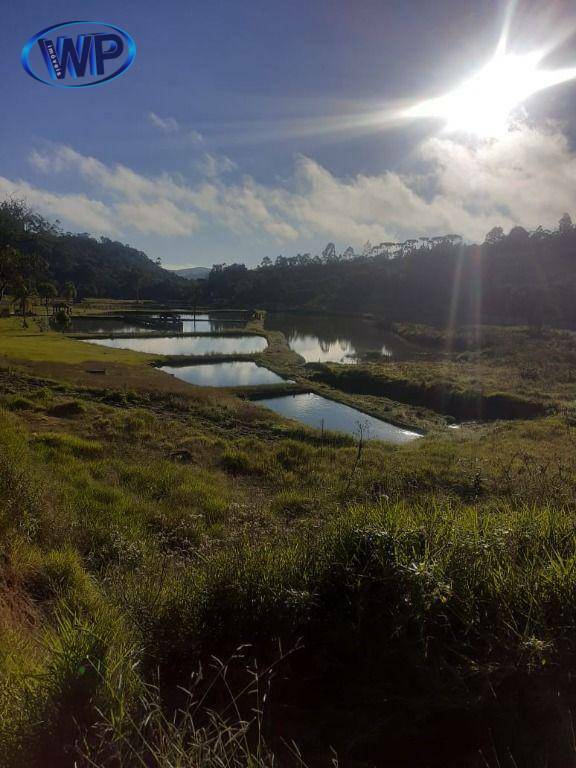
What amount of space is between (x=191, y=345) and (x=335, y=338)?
25131 millimetres

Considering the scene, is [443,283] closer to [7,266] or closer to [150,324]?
[150,324]

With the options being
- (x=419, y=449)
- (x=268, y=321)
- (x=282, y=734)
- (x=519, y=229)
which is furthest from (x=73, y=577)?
(x=519, y=229)

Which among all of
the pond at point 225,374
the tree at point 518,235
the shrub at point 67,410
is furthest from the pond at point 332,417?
the tree at point 518,235

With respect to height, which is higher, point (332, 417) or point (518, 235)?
point (518, 235)

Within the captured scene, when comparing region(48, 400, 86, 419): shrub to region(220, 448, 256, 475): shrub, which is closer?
region(220, 448, 256, 475): shrub

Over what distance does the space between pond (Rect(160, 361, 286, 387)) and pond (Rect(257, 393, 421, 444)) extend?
4.59 metres

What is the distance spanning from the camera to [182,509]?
773cm

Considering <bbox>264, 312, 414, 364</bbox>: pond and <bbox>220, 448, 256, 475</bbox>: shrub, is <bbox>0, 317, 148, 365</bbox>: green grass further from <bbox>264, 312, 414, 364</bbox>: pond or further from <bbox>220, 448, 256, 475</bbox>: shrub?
<bbox>220, 448, 256, 475</bbox>: shrub

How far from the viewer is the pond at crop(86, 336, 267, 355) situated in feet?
163

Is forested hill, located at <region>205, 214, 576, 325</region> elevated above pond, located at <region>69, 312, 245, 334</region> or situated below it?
above

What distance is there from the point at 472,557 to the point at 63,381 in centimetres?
2859

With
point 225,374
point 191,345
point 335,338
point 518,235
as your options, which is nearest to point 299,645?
point 225,374

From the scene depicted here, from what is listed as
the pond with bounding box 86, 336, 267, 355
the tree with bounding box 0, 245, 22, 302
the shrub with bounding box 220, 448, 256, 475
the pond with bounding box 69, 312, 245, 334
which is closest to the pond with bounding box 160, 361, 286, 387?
the pond with bounding box 86, 336, 267, 355

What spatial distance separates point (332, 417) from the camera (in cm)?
2744
